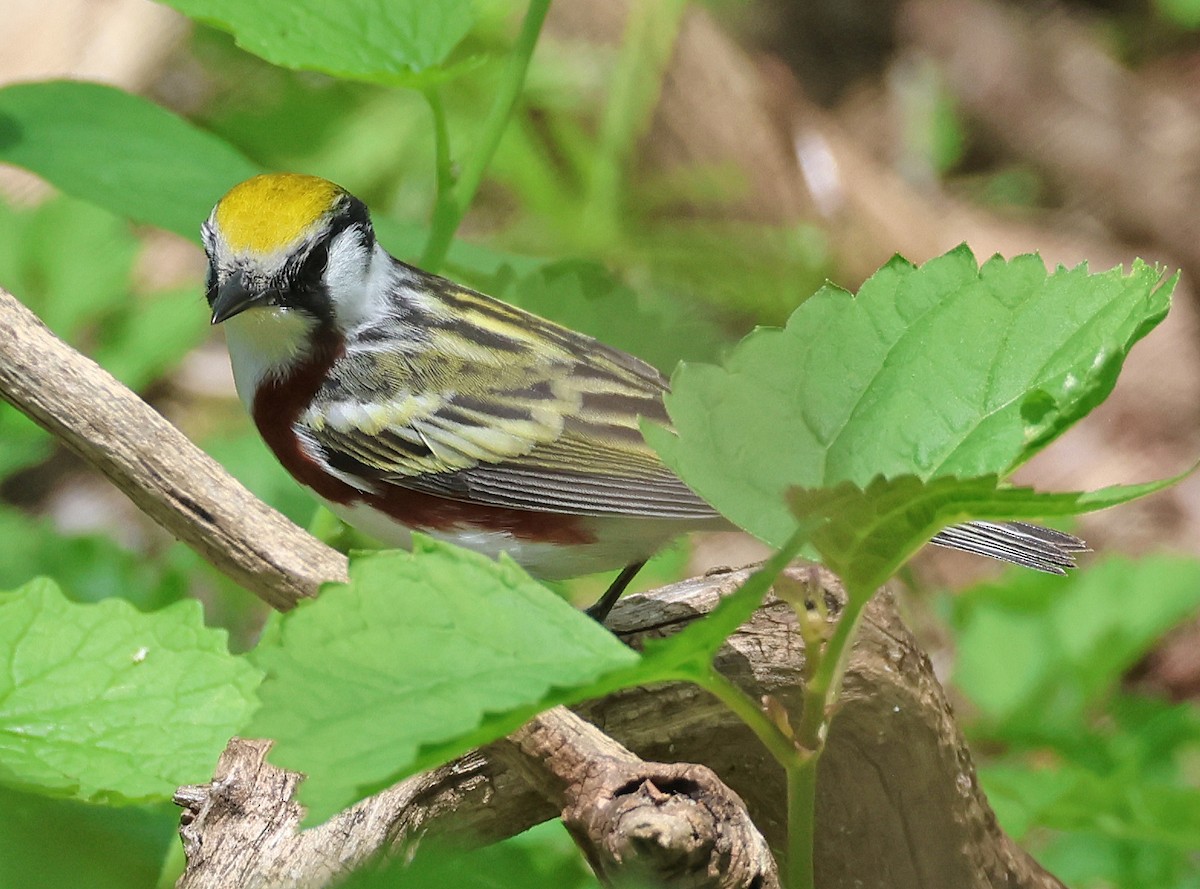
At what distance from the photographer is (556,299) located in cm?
289

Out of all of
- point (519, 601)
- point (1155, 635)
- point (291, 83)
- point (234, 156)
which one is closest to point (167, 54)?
point (291, 83)

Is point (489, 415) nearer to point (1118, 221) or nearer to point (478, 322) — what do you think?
point (478, 322)

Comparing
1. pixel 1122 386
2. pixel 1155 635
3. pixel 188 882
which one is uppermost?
pixel 1122 386

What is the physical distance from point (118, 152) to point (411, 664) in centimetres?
170

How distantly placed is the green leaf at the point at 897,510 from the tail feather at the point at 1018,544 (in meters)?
1.08

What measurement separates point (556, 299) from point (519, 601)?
1.72 m

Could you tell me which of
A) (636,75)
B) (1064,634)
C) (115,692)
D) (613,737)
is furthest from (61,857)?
(636,75)

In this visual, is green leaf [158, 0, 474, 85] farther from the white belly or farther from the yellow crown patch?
the white belly

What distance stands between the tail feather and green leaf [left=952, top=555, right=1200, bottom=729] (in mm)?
1587

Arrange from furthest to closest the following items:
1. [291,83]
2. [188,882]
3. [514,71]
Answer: [291,83]
[514,71]
[188,882]

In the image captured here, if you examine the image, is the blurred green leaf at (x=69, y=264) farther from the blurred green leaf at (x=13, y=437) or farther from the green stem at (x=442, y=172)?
the green stem at (x=442, y=172)

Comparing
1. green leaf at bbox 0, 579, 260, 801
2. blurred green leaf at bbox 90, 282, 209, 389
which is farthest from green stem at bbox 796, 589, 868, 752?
blurred green leaf at bbox 90, 282, 209, 389

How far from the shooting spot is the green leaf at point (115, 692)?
1755 mm

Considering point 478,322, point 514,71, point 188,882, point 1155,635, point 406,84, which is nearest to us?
point 188,882
